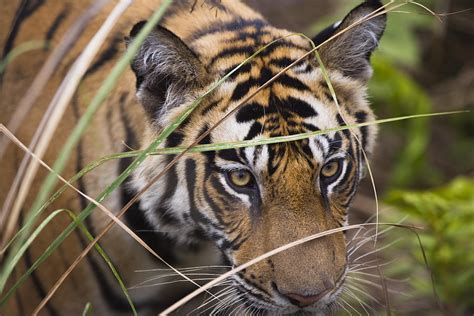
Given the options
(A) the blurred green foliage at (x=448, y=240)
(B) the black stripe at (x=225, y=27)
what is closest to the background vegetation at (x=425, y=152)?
(A) the blurred green foliage at (x=448, y=240)

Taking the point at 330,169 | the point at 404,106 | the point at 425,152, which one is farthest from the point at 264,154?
the point at 425,152

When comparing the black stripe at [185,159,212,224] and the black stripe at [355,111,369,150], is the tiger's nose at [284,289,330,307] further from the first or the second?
the black stripe at [355,111,369,150]

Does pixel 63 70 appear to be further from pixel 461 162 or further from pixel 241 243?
pixel 461 162

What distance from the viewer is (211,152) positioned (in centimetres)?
230

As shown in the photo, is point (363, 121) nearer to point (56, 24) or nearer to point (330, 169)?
point (330, 169)

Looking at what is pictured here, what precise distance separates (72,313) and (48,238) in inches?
10.1

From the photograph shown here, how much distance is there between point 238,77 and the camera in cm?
237

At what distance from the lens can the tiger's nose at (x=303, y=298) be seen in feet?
6.86

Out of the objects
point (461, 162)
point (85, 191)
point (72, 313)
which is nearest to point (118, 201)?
point (85, 191)

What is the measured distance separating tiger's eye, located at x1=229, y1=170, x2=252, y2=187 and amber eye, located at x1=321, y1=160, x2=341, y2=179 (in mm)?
198

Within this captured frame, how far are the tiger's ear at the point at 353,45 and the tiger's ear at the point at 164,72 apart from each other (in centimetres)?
37

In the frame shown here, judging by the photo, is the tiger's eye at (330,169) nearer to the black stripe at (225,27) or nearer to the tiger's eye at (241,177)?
the tiger's eye at (241,177)

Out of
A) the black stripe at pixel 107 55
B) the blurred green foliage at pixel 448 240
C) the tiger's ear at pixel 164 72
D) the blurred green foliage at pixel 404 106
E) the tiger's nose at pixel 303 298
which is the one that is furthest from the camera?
the blurred green foliage at pixel 404 106

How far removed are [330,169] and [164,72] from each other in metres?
0.52
